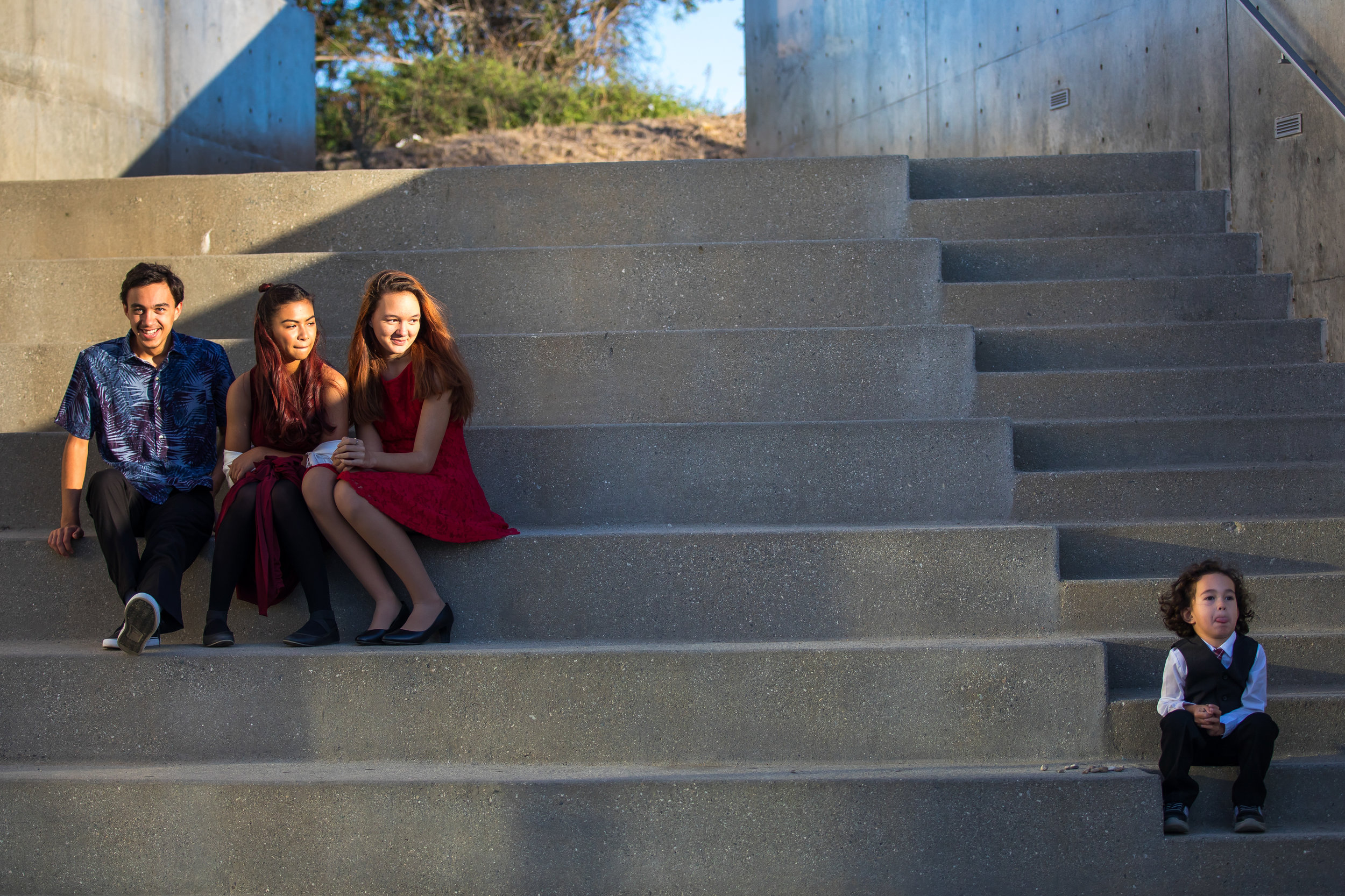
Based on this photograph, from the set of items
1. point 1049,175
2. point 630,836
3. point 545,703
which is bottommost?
point 630,836

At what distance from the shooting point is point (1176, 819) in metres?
2.57

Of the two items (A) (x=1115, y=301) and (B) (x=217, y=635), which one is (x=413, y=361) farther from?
(A) (x=1115, y=301)

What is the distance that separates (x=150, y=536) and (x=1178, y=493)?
277 centimetres

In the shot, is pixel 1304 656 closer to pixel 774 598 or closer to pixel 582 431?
pixel 774 598

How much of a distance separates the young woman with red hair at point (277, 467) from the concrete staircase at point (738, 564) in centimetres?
11

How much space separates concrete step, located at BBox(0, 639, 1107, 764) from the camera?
2.79 meters

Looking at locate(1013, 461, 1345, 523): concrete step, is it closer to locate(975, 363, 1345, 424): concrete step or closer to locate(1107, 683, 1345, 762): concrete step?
locate(975, 363, 1345, 424): concrete step

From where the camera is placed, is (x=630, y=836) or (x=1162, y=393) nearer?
(x=630, y=836)

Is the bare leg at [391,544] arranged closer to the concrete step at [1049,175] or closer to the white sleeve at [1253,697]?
the white sleeve at [1253,697]

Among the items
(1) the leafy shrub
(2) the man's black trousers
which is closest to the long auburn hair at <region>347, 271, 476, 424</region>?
(2) the man's black trousers

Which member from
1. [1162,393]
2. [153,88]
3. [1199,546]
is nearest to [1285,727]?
[1199,546]

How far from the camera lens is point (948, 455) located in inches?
132

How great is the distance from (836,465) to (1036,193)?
1.89 m

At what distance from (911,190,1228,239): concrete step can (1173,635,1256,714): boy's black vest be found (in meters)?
2.03
